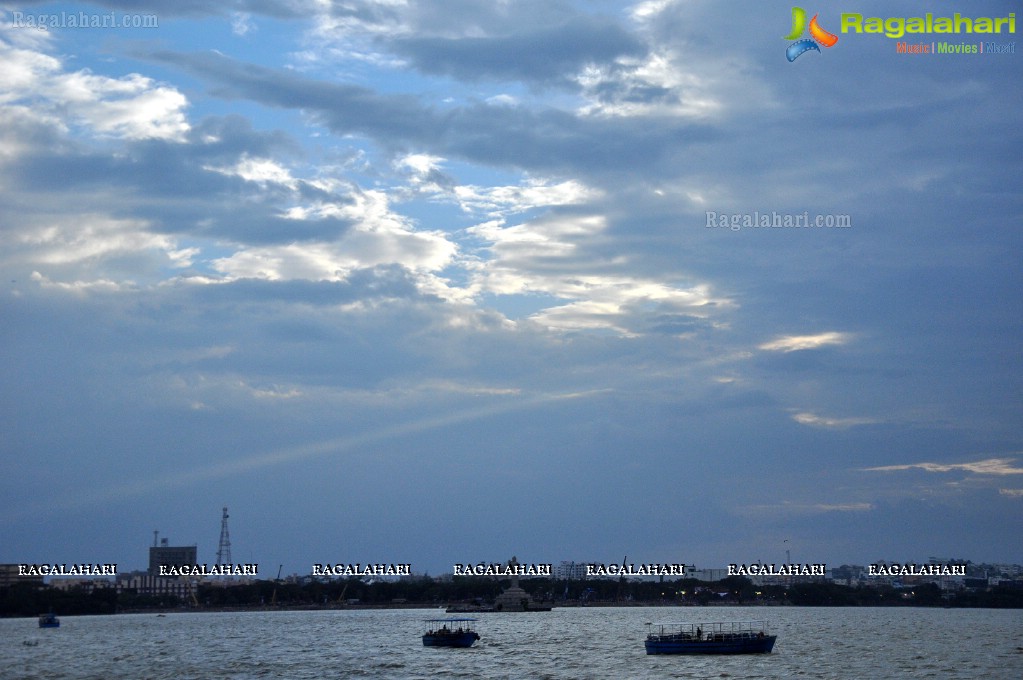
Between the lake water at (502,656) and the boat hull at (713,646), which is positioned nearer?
the lake water at (502,656)

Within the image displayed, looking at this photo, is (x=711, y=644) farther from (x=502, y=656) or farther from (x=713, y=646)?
(x=502, y=656)

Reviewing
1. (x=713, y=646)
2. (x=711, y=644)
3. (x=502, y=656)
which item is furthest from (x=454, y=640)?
(x=713, y=646)

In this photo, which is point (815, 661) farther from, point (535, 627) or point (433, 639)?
point (535, 627)

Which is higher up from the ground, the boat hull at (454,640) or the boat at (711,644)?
the boat at (711,644)

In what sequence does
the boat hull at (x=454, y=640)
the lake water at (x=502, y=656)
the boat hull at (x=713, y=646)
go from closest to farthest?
the lake water at (x=502, y=656) < the boat hull at (x=713, y=646) < the boat hull at (x=454, y=640)

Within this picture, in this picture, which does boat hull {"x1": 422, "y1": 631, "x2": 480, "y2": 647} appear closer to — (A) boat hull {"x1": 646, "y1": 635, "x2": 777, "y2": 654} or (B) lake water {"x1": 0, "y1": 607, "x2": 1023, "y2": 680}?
(B) lake water {"x1": 0, "y1": 607, "x2": 1023, "y2": 680}

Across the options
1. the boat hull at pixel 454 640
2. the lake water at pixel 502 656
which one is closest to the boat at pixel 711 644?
the lake water at pixel 502 656

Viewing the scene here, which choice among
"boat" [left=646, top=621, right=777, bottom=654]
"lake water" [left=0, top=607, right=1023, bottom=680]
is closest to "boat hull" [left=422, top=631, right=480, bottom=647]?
"lake water" [left=0, top=607, right=1023, bottom=680]

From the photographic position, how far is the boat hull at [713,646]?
94688 mm

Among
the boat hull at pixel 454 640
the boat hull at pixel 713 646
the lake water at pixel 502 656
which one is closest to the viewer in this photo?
the lake water at pixel 502 656

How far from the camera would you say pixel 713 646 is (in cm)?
9469

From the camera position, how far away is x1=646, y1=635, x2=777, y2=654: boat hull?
94688 millimetres

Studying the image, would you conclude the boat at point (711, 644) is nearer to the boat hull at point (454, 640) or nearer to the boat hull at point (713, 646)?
the boat hull at point (713, 646)

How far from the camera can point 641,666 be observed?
85.7 meters
